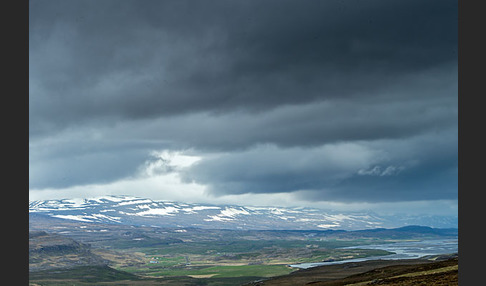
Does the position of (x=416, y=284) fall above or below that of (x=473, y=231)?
below

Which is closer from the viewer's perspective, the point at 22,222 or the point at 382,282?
the point at 22,222

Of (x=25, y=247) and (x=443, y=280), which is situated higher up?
(x=25, y=247)

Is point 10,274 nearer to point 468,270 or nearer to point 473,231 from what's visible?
point 468,270

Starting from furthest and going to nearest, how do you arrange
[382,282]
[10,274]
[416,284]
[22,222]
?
[382,282] < [22,222] < [416,284] < [10,274]

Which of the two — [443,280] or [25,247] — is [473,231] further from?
[25,247]

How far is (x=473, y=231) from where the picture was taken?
108875 millimetres

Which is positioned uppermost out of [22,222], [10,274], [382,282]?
[22,222]

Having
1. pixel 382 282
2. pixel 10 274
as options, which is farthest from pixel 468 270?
pixel 10 274

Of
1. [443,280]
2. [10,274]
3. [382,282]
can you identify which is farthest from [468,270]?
[10,274]

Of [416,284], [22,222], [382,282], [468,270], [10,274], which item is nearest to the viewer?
[468,270]

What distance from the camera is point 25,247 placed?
10831 cm

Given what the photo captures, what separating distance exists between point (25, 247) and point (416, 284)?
286ft

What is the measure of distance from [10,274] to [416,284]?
85.3 metres

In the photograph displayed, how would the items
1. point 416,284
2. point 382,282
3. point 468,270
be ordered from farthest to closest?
point 382,282 < point 416,284 < point 468,270
